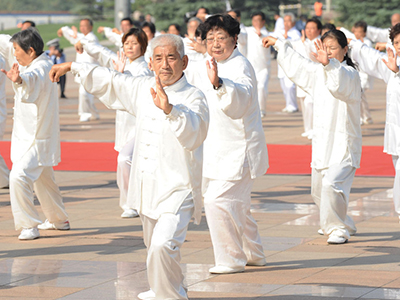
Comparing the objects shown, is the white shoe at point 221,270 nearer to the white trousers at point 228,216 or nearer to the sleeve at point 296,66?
the white trousers at point 228,216

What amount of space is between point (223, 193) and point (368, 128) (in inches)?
411

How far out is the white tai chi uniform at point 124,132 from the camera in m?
8.63

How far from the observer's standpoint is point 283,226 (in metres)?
7.97

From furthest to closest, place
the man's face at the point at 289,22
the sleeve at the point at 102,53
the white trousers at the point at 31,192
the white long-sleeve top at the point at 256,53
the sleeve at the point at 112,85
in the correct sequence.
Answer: the white long-sleeve top at the point at 256,53
the man's face at the point at 289,22
the sleeve at the point at 102,53
the white trousers at the point at 31,192
the sleeve at the point at 112,85

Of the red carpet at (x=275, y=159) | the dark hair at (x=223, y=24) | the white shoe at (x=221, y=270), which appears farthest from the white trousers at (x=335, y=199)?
the red carpet at (x=275, y=159)

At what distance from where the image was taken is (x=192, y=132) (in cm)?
501

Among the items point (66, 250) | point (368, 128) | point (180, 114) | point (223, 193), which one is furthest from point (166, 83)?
point (368, 128)

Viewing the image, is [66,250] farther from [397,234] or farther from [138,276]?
[397,234]

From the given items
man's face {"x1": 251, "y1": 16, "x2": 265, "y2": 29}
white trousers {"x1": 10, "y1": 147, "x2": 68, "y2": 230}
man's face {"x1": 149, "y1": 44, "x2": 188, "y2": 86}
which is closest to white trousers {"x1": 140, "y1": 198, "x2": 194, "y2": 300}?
man's face {"x1": 149, "y1": 44, "x2": 188, "y2": 86}

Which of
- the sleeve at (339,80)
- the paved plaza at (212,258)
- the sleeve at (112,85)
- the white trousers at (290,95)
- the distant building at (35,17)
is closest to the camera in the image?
the sleeve at (112,85)

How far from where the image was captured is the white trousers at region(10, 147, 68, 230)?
24.6 ft

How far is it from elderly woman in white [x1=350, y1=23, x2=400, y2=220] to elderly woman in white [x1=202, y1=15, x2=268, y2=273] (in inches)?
74.5

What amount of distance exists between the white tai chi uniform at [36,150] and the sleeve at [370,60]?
302 centimetres

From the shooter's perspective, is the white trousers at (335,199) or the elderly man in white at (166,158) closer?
the elderly man in white at (166,158)
